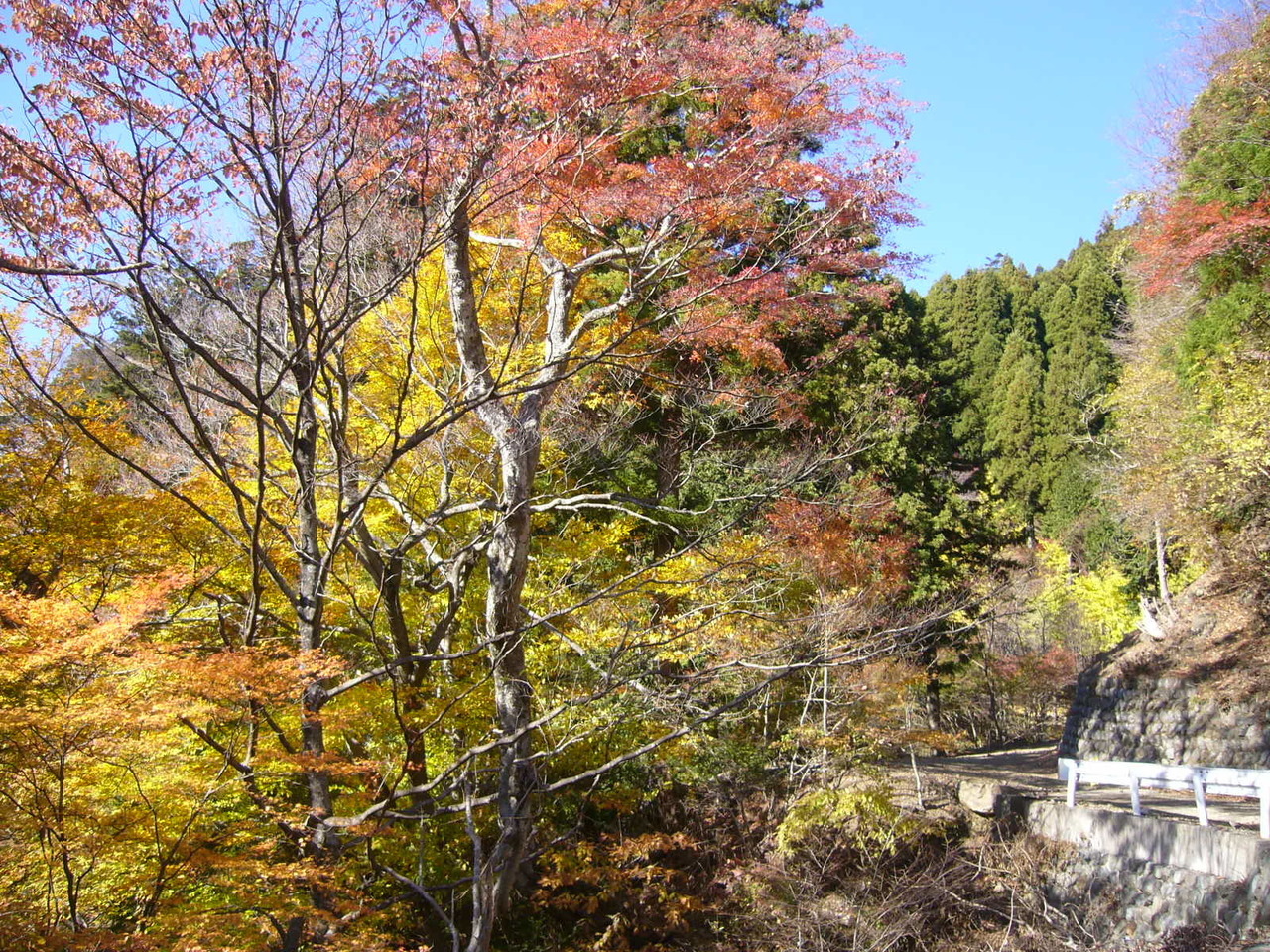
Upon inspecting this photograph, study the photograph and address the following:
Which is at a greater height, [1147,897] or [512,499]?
[512,499]

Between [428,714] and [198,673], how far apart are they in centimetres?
262

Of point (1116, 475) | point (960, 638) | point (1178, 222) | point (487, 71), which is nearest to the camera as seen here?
point (487, 71)

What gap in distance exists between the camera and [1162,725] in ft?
38.9

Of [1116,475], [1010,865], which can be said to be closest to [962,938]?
[1010,865]

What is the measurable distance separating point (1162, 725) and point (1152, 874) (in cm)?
448

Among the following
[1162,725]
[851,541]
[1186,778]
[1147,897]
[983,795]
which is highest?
[851,541]

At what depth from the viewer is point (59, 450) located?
876 cm

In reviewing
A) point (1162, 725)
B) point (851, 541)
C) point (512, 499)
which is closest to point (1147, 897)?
point (1162, 725)

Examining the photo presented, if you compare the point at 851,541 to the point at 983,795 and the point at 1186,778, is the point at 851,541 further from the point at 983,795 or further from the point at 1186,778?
the point at 1186,778

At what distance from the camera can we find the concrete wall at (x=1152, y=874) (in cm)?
709

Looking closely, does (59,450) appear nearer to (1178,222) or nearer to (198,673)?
(198,673)

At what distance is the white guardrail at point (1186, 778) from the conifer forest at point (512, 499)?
4.50 ft

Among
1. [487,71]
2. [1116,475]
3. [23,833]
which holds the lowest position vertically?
[23,833]

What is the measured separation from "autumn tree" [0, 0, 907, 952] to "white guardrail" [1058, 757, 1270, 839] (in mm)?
5142
